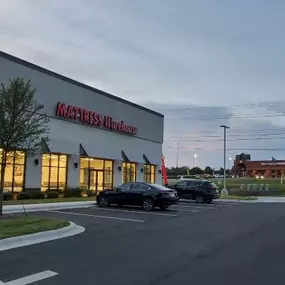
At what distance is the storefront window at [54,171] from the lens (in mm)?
Answer: 31625

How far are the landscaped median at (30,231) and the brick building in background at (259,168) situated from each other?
115 meters

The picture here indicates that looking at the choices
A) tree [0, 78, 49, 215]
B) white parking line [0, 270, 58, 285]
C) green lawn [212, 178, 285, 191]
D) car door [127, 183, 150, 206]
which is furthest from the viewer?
green lawn [212, 178, 285, 191]

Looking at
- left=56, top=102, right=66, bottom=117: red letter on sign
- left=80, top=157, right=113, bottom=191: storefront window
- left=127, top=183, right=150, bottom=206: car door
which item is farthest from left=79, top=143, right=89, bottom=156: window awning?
left=127, top=183, right=150, bottom=206: car door

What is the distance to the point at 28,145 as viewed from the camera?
1652 centimetres

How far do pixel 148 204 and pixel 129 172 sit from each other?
20.1 meters

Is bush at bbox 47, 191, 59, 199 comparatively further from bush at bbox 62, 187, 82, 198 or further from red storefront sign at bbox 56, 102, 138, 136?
red storefront sign at bbox 56, 102, 138, 136

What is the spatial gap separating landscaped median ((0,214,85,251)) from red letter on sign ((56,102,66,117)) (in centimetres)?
1882

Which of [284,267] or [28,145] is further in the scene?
[28,145]

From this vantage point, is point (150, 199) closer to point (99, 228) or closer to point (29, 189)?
point (99, 228)

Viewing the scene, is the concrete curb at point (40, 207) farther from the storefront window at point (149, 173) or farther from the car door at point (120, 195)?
the storefront window at point (149, 173)

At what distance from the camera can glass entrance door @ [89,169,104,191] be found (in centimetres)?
3716

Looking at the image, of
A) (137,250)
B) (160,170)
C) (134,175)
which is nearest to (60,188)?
(134,175)

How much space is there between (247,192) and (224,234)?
36261mm

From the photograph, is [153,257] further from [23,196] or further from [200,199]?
[200,199]
